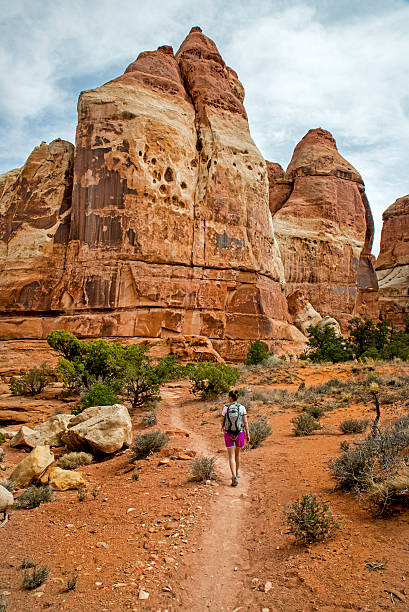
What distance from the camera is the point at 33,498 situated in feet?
18.9

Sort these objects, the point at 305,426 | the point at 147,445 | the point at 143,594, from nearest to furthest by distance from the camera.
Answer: the point at 143,594, the point at 147,445, the point at 305,426

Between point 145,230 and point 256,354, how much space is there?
9.46 metres

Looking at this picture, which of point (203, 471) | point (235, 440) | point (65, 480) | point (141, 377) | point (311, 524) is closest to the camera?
point (311, 524)

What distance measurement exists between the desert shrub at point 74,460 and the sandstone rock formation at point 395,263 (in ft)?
167

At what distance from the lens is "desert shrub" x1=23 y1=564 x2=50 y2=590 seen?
3635 millimetres

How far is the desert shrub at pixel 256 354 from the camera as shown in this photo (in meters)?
21.5

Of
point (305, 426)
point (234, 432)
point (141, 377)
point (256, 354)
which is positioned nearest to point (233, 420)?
point (234, 432)

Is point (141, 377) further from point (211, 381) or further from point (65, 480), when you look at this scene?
point (65, 480)

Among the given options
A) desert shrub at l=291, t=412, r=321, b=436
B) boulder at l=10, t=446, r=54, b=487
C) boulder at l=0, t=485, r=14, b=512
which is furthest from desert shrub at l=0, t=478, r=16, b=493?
desert shrub at l=291, t=412, r=321, b=436

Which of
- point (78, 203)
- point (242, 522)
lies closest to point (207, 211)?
point (78, 203)

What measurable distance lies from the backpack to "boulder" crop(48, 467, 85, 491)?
8.34 ft

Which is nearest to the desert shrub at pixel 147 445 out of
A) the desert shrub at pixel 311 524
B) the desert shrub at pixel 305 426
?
the desert shrub at pixel 305 426

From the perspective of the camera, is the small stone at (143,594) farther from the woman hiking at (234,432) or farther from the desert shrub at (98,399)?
the desert shrub at (98,399)

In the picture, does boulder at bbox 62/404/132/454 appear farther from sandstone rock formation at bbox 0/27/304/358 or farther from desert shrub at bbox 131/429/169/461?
sandstone rock formation at bbox 0/27/304/358
